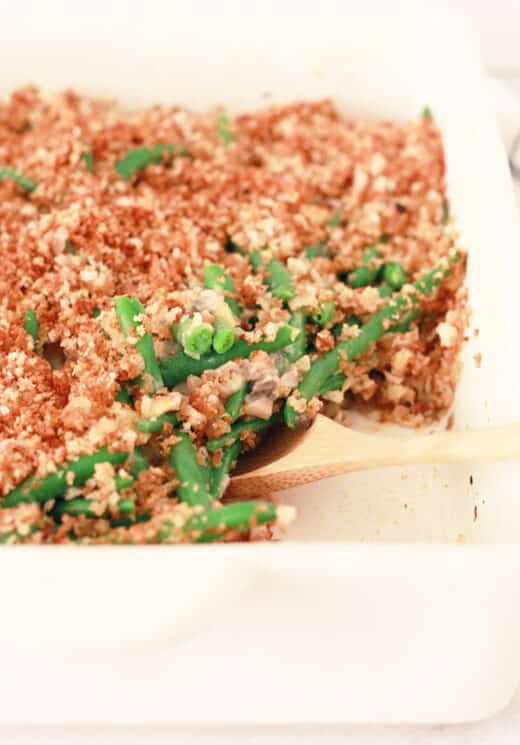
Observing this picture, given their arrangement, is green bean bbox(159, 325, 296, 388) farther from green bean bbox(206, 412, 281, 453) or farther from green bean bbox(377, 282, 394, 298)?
green bean bbox(377, 282, 394, 298)

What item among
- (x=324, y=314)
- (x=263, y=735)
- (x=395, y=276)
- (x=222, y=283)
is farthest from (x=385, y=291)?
(x=263, y=735)

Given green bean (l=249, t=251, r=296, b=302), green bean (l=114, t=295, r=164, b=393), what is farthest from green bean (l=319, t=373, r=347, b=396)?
green bean (l=114, t=295, r=164, b=393)

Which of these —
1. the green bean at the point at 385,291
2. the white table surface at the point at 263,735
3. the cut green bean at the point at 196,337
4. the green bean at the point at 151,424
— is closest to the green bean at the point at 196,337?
the cut green bean at the point at 196,337

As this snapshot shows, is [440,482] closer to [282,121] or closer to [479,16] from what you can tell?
[282,121]

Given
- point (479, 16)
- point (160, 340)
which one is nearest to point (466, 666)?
point (160, 340)

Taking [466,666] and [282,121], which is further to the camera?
[282,121]

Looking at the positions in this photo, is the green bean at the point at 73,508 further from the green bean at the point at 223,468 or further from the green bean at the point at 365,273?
the green bean at the point at 365,273

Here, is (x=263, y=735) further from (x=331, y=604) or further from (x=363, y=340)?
(x=363, y=340)
